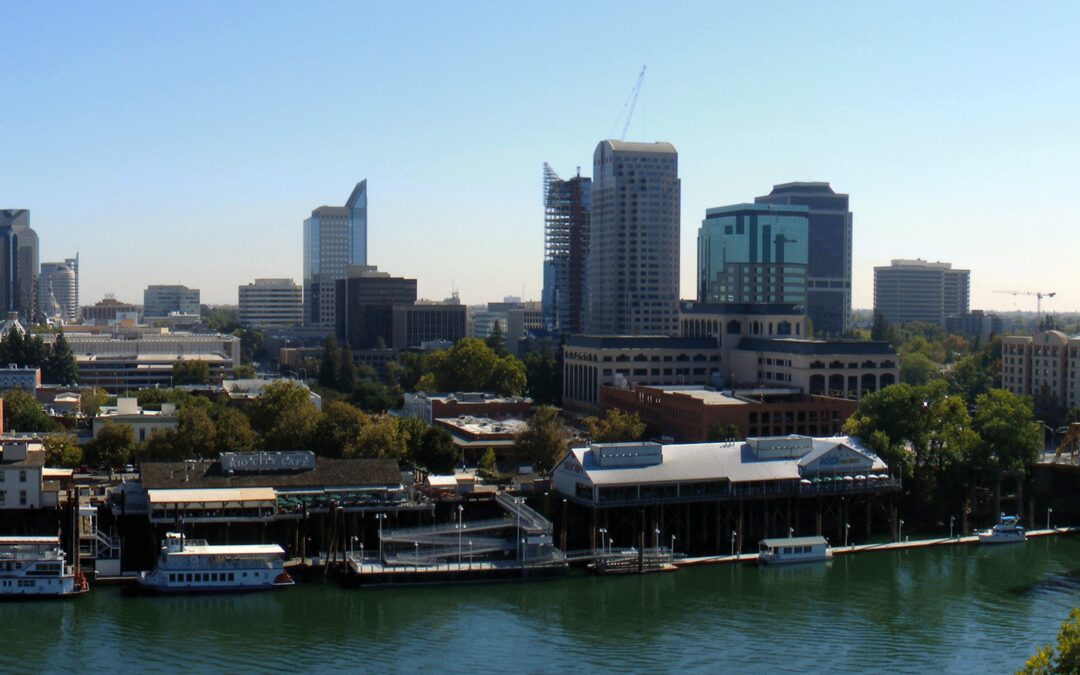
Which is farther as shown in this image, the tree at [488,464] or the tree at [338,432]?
the tree at [488,464]

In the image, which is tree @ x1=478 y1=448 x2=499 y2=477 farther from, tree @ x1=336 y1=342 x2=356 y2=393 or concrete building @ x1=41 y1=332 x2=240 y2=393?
concrete building @ x1=41 y1=332 x2=240 y2=393

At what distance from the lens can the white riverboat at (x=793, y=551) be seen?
208 feet

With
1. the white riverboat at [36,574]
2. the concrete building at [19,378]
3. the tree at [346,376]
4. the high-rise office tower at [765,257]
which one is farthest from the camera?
the high-rise office tower at [765,257]

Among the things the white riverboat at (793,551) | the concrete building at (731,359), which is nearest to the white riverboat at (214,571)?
the white riverboat at (793,551)

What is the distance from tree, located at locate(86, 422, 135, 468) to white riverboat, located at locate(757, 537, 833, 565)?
37275 millimetres

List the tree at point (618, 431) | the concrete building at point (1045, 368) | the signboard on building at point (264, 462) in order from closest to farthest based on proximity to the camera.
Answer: the signboard on building at point (264, 462), the tree at point (618, 431), the concrete building at point (1045, 368)

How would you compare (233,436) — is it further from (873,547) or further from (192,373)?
(192,373)

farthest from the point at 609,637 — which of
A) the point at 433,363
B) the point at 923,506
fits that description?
the point at 433,363

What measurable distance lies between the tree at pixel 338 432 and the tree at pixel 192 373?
210 feet

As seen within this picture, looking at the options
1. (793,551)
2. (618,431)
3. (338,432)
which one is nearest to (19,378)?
(338,432)

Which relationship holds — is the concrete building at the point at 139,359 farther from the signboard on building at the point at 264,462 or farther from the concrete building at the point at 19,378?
the signboard on building at the point at 264,462

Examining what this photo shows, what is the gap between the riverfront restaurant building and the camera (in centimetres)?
6588

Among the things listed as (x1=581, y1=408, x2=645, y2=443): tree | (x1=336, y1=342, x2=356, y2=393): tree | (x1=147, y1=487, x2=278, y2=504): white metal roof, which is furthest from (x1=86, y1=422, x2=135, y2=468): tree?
(x1=336, y1=342, x2=356, y2=393): tree

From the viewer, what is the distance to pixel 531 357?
444 feet
